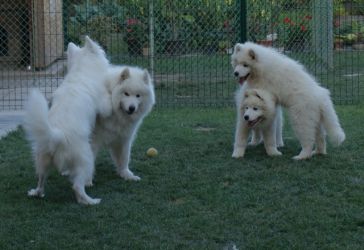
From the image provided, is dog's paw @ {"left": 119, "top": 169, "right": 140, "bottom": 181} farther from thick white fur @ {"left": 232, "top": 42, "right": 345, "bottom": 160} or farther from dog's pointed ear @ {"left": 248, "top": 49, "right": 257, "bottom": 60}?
dog's pointed ear @ {"left": 248, "top": 49, "right": 257, "bottom": 60}

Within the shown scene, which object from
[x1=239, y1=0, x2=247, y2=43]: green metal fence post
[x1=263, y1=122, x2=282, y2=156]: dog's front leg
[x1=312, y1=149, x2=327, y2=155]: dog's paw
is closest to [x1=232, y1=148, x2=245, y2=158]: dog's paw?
[x1=263, y1=122, x2=282, y2=156]: dog's front leg

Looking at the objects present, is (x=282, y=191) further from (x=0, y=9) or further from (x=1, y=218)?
(x=0, y=9)

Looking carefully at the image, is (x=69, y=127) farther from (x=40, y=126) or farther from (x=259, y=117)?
(x=259, y=117)

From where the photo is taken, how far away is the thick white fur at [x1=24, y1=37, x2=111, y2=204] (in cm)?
450

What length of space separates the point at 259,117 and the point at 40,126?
2.46m

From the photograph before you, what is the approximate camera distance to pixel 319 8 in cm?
1154

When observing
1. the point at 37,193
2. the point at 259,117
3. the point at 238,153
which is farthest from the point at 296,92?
the point at 37,193

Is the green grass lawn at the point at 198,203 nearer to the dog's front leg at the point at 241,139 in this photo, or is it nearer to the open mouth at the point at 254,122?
the dog's front leg at the point at 241,139

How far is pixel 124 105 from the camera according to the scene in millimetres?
5355

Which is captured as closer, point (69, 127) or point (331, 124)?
point (69, 127)

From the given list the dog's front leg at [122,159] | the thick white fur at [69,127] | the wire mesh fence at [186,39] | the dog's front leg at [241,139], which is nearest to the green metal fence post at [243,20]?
the wire mesh fence at [186,39]

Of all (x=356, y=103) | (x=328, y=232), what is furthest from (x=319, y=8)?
(x=328, y=232)

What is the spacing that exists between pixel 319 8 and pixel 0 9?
244 inches

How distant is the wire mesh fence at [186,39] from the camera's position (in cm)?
1086
